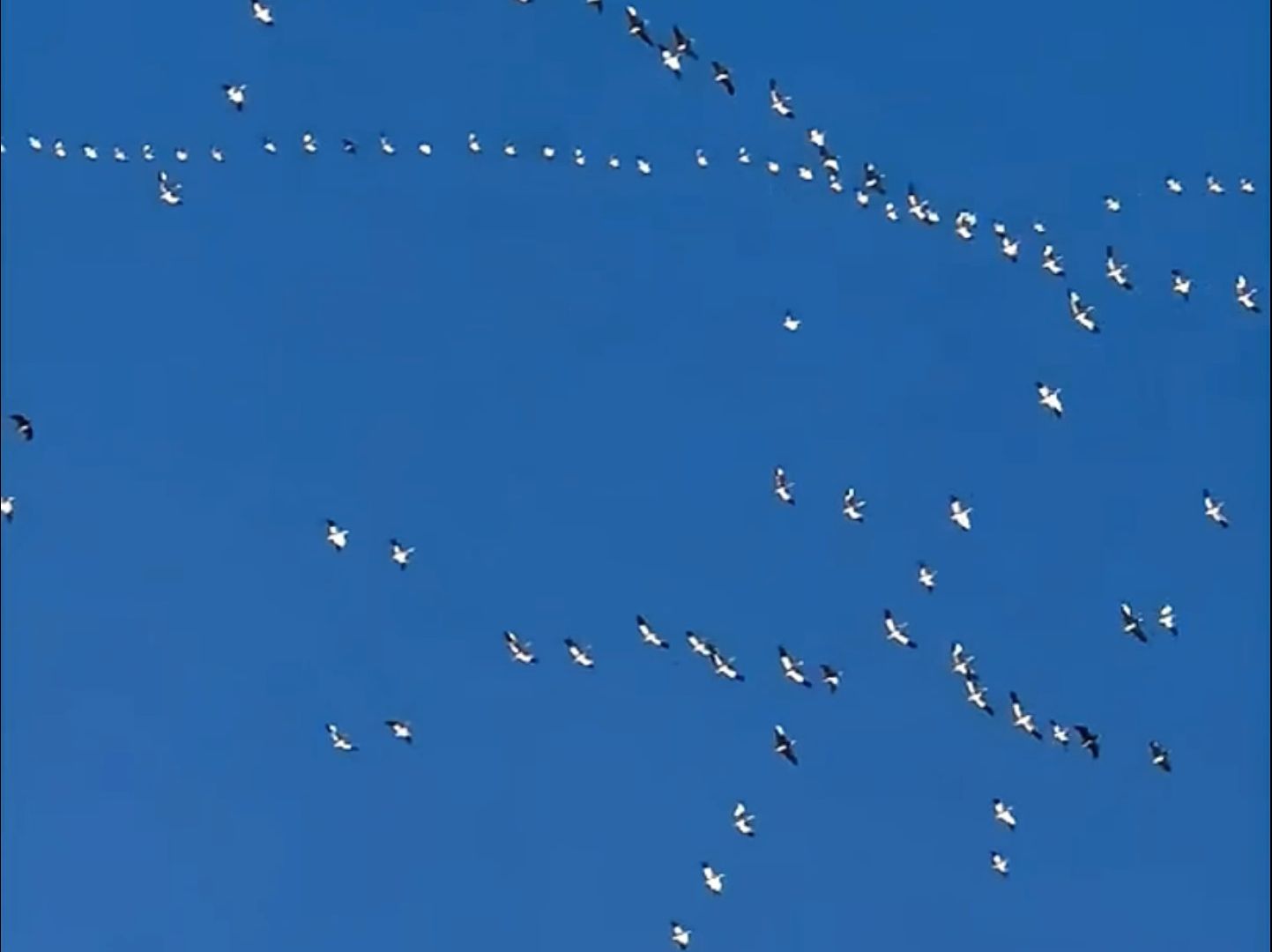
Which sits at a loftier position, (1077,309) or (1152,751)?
(1077,309)

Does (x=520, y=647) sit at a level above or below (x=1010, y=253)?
below

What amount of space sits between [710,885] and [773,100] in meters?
17.9

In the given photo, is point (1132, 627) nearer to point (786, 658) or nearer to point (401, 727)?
point (786, 658)

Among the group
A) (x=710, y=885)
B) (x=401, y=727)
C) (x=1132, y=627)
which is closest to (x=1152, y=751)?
(x=1132, y=627)

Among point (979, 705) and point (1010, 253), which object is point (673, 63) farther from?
point (979, 705)

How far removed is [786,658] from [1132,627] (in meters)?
7.92

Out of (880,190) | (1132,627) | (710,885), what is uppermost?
(880,190)

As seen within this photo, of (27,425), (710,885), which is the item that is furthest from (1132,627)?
(27,425)

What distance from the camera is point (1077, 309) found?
10738 cm

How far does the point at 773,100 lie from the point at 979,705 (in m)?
14.5

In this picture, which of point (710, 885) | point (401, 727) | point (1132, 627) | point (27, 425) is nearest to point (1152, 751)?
point (1132, 627)

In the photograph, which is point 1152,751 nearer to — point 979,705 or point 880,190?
point 979,705

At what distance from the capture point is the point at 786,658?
105 m

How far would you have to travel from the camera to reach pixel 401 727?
4058 inches
